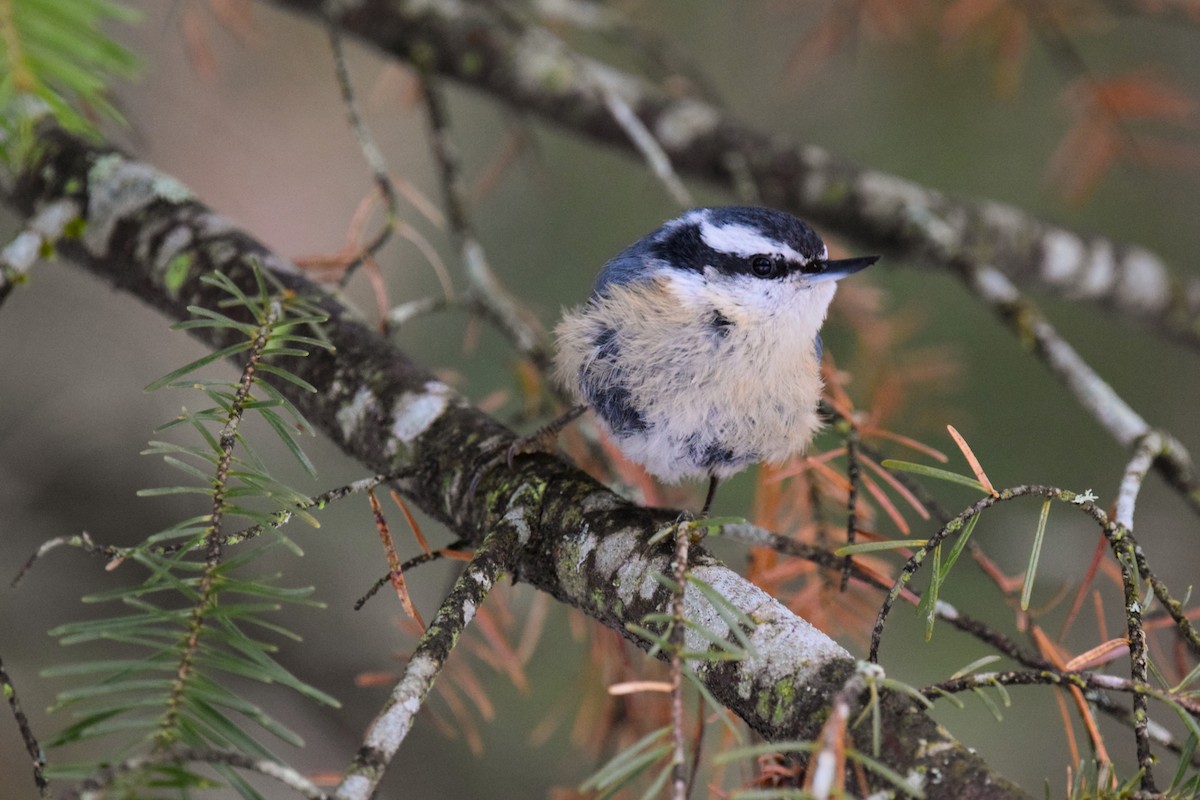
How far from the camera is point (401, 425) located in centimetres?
120

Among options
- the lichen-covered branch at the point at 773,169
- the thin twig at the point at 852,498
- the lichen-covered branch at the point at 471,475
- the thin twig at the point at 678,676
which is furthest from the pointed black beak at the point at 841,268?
the lichen-covered branch at the point at 773,169

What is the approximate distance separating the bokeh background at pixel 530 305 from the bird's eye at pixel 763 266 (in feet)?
1.99

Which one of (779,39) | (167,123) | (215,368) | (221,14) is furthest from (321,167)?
(779,39)

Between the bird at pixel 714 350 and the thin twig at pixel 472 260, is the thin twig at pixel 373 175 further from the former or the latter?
the bird at pixel 714 350

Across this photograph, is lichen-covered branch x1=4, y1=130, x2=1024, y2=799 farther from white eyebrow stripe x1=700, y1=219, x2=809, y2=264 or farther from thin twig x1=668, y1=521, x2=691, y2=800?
white eyebrow stripe x1=700, y1=219, x2=809, y2=264

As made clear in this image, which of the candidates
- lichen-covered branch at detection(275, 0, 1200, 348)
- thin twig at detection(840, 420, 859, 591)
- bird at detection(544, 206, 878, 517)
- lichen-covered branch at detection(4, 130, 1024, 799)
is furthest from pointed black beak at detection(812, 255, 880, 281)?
lichen-covered branch at detection(275, 0, 1200, 348)

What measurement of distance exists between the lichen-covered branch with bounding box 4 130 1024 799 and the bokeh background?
1.38ft

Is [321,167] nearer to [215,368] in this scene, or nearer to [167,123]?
[167,123]

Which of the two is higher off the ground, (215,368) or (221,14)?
(221,14)

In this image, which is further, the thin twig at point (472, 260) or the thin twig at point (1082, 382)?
the thin twig at point (472, 260)

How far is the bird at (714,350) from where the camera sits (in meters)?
1.28

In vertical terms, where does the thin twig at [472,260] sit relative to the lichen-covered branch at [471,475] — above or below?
above

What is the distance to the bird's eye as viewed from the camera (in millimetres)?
1358

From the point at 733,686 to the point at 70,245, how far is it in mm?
1148
